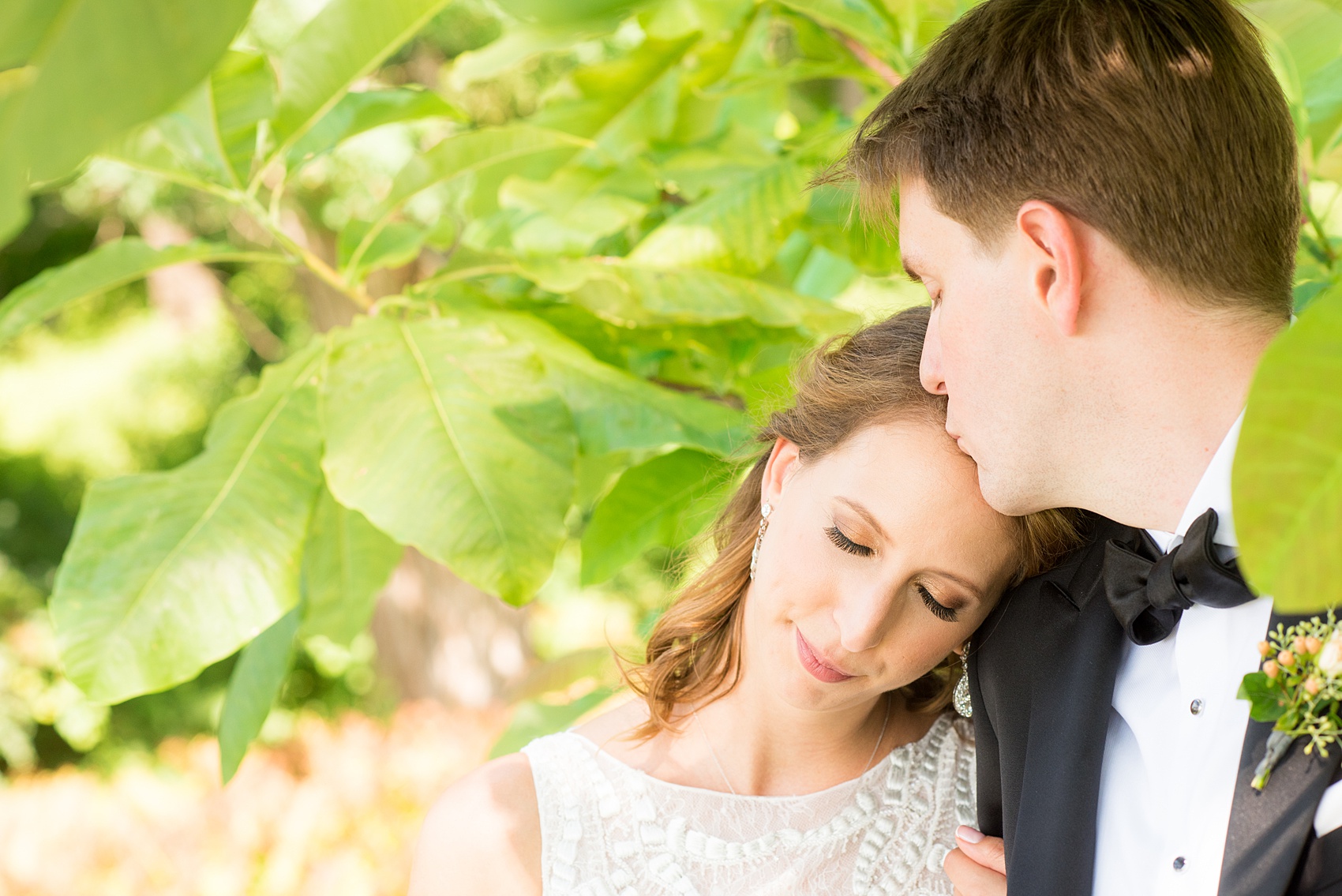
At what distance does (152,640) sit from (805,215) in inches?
44.9

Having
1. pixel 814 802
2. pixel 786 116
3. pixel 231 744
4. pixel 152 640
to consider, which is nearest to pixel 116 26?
pixel 152 640

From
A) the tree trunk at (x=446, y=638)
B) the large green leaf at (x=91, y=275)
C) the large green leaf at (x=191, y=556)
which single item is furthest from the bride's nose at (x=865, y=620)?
the tree trunk at (x=446, y=638)

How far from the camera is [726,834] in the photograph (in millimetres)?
1333

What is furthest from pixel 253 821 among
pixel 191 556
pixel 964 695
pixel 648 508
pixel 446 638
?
pixel 964 695

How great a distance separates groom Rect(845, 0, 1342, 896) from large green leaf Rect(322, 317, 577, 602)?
1.56 feet

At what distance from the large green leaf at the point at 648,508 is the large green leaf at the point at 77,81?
130 cm

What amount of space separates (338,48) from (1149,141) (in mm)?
1026

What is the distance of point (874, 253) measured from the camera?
1.73m

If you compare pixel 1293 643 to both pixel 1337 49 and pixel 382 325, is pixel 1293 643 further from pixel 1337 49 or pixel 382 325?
pixel 382 325

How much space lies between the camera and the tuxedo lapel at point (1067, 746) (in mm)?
1027

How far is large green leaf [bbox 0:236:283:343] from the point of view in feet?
4.65

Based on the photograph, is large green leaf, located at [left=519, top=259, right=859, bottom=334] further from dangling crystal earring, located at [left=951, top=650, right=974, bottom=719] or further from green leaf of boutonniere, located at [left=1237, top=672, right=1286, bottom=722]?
green leaf of boutonniere, located at [left=1237, top=672, right=1286, bottom=722]

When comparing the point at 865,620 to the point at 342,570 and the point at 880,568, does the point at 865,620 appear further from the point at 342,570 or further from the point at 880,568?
the point at 342,570

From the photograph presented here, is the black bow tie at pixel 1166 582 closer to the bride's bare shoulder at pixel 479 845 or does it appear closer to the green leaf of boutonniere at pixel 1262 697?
the green leaf of boutonniere at pixel 1262 697
